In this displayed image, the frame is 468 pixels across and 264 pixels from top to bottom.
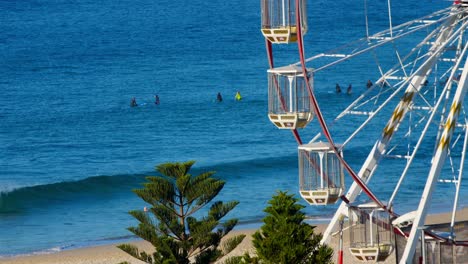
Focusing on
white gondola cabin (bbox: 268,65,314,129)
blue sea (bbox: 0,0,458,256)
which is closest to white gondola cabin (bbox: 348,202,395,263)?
white gondola cabin (bbox: 268,65,314,129)

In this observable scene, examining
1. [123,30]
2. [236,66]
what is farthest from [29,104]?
[123,30]

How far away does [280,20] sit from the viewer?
28.1 meters

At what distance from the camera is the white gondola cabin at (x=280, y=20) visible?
28.0 metres

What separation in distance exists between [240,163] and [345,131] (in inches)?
326

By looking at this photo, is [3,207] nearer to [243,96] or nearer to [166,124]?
[166,124]

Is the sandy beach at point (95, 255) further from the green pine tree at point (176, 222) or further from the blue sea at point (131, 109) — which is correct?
the green pine tree at point (176, 222)

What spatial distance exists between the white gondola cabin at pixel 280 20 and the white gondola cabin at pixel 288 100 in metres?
0.64

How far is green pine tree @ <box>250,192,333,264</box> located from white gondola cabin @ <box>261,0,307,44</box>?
3.46 metres

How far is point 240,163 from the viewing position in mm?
58281

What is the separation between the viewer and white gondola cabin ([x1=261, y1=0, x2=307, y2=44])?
91.9 feet

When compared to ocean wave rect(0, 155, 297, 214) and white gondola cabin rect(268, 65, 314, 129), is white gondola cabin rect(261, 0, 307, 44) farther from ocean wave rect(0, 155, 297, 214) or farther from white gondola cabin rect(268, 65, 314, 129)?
ocean wave rect(0, 155, 297, 214)

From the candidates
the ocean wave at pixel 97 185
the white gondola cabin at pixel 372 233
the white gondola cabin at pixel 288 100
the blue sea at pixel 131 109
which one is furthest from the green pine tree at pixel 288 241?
the ocean wave at pixel 97 185

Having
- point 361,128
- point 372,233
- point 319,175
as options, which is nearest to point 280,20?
point 361,128

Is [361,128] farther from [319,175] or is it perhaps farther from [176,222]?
[176,222]
